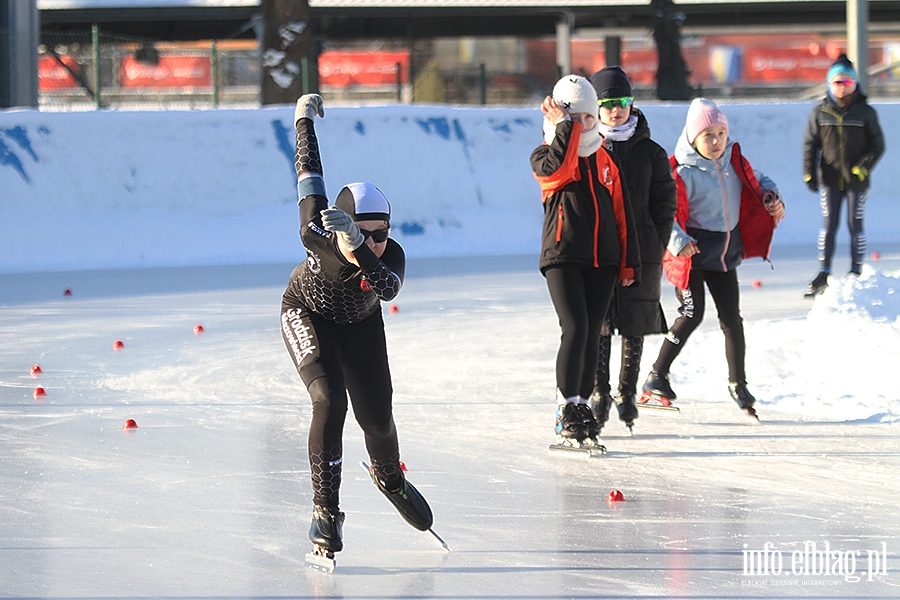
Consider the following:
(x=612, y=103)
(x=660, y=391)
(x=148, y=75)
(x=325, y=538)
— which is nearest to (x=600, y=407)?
(x=660, y=391)

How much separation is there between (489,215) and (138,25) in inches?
589

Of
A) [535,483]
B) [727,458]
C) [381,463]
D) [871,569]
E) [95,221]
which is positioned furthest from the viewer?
[95,221]

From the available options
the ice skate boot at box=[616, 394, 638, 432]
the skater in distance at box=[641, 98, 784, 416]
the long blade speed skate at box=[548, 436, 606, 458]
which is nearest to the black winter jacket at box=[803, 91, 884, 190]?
the skater in distance at box=[641, 98, 784, 416]

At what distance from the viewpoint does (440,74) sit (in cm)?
1888

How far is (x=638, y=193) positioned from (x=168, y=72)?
1396 centimetres

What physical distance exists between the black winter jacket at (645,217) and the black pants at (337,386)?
157 centimetres

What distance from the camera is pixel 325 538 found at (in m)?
3.54

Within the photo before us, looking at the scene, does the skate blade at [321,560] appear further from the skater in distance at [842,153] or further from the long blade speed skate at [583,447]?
the skater in distance at [842,153]

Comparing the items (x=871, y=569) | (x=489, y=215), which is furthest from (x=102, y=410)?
(x=489, y=215)

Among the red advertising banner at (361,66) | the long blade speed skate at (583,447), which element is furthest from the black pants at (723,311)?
the red advertising banner at (361,66)

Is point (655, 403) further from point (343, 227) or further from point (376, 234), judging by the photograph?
point (343, 227)

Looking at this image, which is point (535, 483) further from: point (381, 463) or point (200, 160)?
point (200, 160)

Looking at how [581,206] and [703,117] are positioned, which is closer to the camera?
[581,206]

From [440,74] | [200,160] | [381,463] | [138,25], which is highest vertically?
[138,25]
